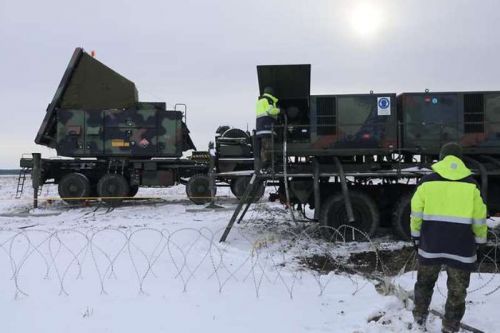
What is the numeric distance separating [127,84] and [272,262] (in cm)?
1040

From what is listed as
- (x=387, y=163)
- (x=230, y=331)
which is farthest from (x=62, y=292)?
(x=387, y=163)

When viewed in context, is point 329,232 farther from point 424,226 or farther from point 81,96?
point 81,96

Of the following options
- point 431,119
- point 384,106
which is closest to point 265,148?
point 384,106

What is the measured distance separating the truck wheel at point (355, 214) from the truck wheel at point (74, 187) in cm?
917

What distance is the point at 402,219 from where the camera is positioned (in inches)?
363

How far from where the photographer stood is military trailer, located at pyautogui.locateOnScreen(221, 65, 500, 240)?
365 inches

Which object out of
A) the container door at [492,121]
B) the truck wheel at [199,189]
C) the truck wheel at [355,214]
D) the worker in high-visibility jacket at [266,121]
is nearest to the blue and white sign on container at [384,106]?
the truck wheel at [355,214]

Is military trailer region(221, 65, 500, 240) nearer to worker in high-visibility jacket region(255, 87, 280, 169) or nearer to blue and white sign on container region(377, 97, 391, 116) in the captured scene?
blue and white sign on container region(377, 97, 391, 116)

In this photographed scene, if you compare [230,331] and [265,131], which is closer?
[230,331]

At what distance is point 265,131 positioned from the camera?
9.17m

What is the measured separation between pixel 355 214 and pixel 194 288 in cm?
404

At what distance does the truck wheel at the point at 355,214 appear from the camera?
30.4 feet

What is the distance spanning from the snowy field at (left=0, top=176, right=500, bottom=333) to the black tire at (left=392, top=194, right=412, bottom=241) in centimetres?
39

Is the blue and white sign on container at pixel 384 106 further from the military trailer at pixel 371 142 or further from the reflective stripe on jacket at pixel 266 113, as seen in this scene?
the reflective stripe on jacket at pixel 266 113
